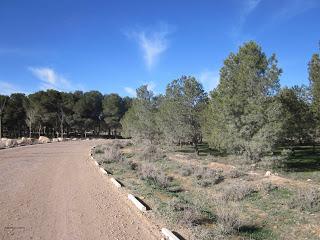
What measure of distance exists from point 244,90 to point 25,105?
7875 centimetres

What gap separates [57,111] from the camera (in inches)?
3915

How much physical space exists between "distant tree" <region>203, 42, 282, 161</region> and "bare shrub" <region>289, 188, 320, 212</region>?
34.9 ft

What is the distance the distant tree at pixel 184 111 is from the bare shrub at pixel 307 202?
26332mm

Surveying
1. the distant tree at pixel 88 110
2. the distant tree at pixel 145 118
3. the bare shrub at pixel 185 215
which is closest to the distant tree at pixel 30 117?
the distant tree at pixel 88 110

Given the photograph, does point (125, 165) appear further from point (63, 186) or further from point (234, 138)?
point (63, 186)

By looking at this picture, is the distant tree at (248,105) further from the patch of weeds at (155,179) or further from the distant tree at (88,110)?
the distant tree at (88,110)

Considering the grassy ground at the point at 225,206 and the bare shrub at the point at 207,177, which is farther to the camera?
the bare shrub at the point at 207,177

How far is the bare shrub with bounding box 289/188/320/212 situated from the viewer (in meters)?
14.1

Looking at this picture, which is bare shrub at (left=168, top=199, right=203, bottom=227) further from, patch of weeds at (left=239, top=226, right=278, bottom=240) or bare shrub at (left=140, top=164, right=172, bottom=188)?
bare shrub at (left=140, top=164, right=172, bottom=188)

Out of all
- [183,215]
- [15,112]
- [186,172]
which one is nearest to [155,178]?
[186,172]

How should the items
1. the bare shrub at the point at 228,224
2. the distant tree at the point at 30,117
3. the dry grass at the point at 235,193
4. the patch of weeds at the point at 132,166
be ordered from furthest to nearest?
the distant tree at the point at 30,117, the patch of weeds at the point at 132,166, the dry grass at the point at 235,193, the bare shrub at the point at 228,224

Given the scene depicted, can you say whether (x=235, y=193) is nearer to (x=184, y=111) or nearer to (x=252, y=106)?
(x=252, y=106)

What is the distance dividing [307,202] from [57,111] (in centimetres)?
9093

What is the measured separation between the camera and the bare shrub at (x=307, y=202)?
46.2ft
